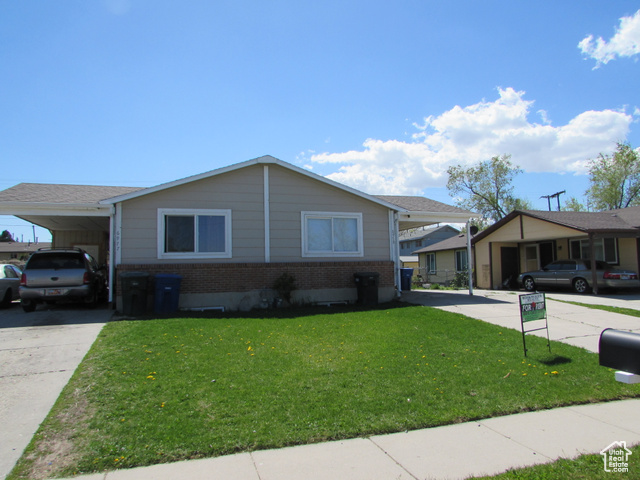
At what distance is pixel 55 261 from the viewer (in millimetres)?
11164

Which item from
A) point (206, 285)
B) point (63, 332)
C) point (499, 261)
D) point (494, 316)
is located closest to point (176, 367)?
point (63, 332)

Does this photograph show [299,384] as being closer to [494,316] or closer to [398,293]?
[494,316]

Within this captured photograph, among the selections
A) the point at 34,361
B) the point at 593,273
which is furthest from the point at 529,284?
the point at 34,361

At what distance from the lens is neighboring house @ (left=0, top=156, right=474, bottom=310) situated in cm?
1159

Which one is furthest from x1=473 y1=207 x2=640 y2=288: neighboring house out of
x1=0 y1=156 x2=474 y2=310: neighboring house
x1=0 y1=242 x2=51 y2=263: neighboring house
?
x1=0 y1=242 x2=51 y2=263: neighboring house

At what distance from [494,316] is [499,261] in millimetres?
13687

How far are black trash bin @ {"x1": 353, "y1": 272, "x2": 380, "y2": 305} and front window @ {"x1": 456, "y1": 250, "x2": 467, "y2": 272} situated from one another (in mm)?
17887

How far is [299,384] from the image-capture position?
5.39m

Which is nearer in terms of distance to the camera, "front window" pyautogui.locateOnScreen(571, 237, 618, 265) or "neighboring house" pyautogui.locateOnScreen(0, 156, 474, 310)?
"neighboring house" pyautogui.locateOnScreen(0, 156, 474, 310)

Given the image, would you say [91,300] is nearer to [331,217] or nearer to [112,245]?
[112,245]

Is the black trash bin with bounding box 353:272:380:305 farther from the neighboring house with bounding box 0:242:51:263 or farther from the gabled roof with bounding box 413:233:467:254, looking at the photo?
the neighboring house with bounding box 0:242:51:263

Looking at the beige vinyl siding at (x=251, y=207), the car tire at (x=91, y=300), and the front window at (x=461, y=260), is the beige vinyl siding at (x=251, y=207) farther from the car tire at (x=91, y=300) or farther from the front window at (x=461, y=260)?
the front window at (x=461, y=260)

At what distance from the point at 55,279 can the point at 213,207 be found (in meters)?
4.31

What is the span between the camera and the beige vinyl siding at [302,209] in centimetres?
1279
